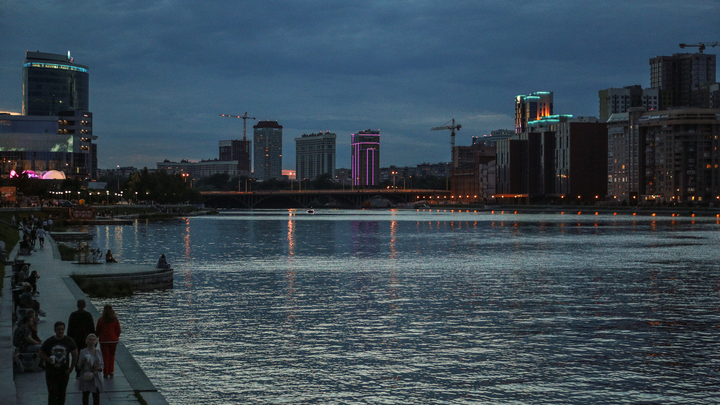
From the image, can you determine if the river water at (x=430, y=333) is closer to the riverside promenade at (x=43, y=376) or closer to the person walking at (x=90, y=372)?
the riverside promenade at (x=43, y=376)

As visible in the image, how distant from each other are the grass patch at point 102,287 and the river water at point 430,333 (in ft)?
3.18

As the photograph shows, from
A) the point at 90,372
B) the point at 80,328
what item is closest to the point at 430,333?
the point at 80,328

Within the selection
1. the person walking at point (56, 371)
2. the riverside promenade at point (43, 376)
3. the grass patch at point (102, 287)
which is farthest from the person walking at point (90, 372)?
the grass patch at point (102, 287)

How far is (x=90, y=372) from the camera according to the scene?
51.3 feet

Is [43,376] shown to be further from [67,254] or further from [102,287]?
[67,254]

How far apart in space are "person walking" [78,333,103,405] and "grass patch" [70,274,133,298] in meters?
22.3

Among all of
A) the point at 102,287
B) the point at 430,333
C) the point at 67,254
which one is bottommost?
the point at 430,333

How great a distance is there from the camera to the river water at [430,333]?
20766mm

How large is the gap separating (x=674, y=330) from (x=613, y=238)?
2804 inches

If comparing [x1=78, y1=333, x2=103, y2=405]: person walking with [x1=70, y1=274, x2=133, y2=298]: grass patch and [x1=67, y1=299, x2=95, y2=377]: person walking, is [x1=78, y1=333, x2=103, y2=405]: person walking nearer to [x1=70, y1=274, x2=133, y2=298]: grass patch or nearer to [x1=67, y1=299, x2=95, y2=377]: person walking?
[x1=67, y1=299, x2=95, y2=377]: person walking

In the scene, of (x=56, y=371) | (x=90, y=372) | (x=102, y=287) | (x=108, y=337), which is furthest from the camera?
(x=102, y=287)

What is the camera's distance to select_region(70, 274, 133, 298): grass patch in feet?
123

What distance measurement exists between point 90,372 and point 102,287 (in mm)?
23386

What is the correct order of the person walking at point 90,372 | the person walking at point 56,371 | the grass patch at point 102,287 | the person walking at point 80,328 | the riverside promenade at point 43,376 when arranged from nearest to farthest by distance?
1. the person walking at point 56,371
2. the person walking at point 90,372
3. the riverside promenade at point 43,376
4. the person walking at point 80,328
5. the grass patch at point 102,287
